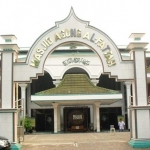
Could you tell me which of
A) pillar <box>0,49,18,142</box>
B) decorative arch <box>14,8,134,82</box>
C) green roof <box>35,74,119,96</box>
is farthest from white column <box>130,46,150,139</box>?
green roof <box>35,74,119,96</box>

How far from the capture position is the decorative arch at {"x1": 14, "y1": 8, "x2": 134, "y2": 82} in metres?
15.1

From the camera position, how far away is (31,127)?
1164 inches

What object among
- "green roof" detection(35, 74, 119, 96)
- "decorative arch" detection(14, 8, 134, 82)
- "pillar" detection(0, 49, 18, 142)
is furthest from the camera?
"green roof" detection(35, 74, 119, 96)

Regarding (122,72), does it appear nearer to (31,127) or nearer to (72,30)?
(72,30)

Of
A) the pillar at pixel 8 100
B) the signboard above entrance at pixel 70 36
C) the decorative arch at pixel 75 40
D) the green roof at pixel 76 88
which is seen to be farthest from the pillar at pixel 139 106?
the green roof at pixel 76 88

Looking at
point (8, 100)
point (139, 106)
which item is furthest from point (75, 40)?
point (139, 106)

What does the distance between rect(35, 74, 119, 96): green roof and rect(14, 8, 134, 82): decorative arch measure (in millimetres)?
11921

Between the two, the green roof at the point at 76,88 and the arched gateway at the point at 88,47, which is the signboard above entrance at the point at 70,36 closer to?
the arched gateway at the point at 88,47

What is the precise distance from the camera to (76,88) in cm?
2772

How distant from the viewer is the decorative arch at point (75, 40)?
15.1 meters

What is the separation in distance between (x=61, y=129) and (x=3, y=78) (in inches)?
668

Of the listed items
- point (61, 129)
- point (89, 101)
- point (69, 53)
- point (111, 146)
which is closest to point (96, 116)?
point (89, 101)

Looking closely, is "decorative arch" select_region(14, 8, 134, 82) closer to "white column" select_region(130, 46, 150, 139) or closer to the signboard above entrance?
the signboard above entrance

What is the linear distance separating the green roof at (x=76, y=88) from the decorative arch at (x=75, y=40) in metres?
11.9
